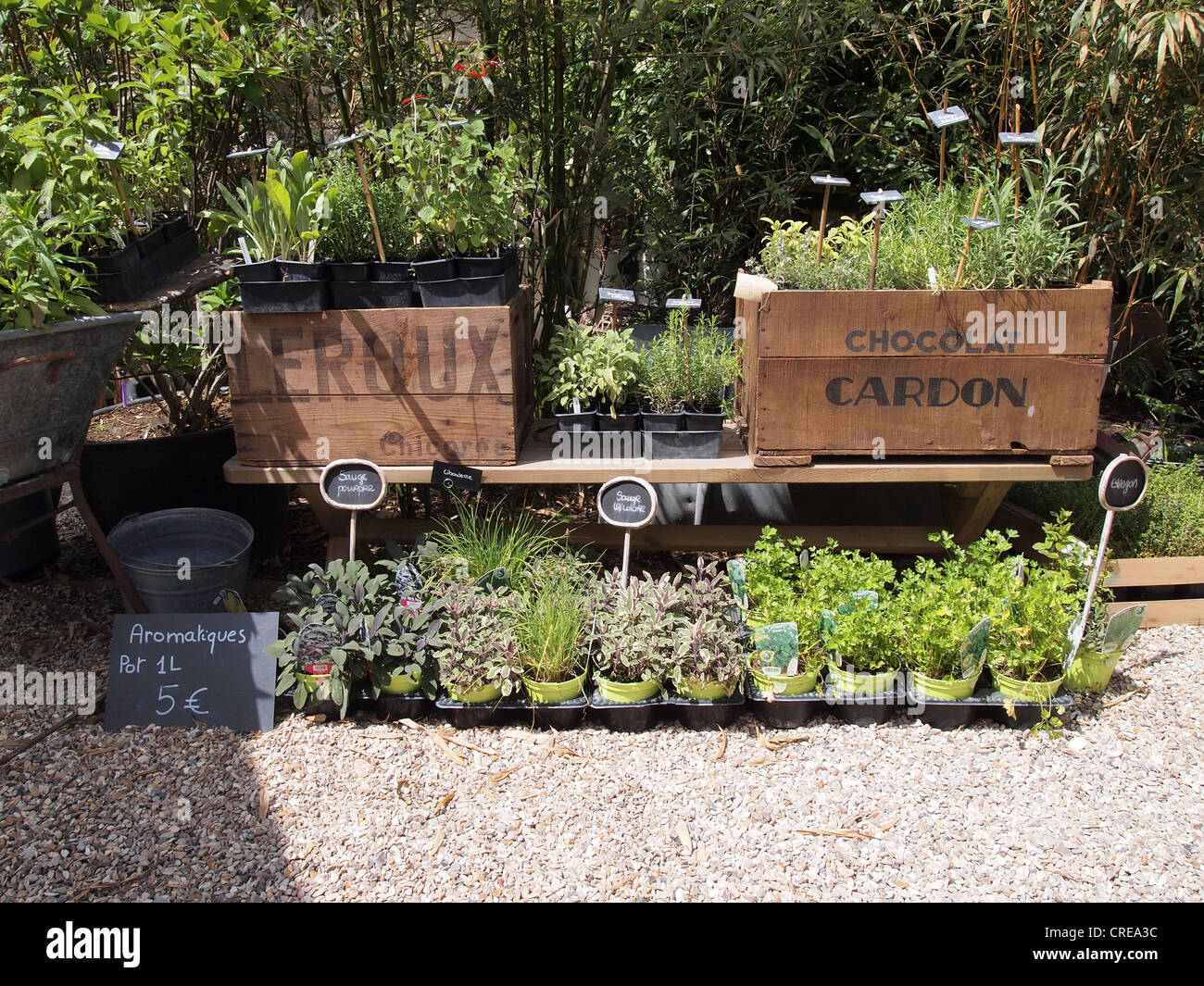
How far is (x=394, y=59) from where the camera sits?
3.35m

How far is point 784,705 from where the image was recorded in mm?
2609

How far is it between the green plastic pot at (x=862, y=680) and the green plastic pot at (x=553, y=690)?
2.35 feet

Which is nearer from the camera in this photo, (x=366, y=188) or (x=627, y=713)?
(x=627, y=713)

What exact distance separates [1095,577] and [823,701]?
0.86m

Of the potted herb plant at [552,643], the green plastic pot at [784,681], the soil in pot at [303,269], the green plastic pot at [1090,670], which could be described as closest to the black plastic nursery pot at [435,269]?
the soil in pot at [303,269]

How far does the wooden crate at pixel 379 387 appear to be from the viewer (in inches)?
110

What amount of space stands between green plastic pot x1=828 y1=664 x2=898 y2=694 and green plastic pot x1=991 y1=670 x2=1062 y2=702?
0.99 ft

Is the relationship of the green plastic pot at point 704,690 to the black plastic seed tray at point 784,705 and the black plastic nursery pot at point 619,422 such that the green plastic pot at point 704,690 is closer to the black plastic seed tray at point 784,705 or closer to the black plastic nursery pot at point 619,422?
the black plastic seed tray at point 784,705

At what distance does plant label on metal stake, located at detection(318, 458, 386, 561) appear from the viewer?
9.17ft

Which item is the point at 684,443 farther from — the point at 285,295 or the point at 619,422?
the point at 285,295

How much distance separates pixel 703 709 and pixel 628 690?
8.6 inches

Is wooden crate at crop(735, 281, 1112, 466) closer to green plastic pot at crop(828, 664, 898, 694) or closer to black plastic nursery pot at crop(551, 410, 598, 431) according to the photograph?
black plastic nursery pot at crop(551, 410, 598, 431)

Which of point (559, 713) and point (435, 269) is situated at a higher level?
point (435, 269)

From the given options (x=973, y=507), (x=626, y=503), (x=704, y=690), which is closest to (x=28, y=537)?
(x=626, y=503)
